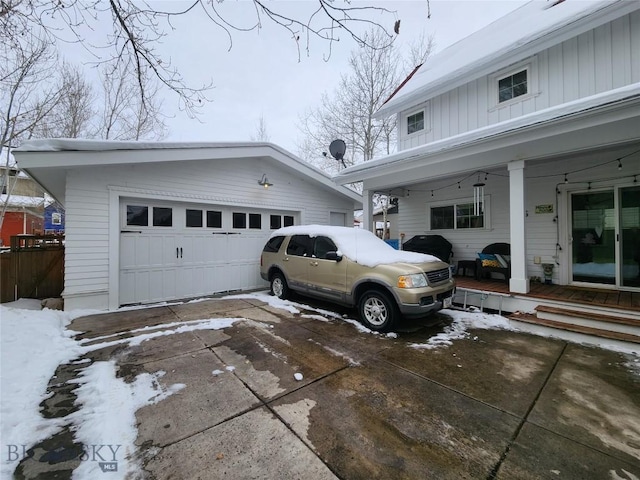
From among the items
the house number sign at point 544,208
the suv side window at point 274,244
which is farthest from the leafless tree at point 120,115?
the house number sign at point 544,208

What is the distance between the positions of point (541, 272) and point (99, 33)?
9.42 meters

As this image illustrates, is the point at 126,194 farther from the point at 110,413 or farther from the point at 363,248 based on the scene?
the point at 363,248

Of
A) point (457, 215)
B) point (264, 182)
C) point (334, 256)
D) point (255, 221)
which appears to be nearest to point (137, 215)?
point (255, 221)

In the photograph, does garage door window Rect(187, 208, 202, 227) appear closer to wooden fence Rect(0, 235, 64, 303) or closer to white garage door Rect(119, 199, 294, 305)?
white garage door Rect(119, 199, 294, 305)

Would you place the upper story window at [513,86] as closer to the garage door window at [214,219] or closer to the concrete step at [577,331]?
the concrete step at [577,331]

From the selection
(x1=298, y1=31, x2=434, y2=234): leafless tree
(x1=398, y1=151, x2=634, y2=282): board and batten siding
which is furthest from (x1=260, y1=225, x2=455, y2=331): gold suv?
(x1=298, y1=31, x2=434, y2=234): leafless tree

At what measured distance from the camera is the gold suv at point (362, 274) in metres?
4.37

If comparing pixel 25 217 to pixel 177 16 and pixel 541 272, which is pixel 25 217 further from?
pixel 541 272

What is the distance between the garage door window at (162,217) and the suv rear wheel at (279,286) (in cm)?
303

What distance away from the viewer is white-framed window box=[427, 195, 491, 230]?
24.8 feet

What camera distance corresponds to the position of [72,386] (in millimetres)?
2910

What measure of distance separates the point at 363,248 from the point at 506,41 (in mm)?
7514

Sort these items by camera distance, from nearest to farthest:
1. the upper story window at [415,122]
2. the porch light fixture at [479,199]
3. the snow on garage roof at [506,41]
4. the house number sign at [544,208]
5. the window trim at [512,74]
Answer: the snow on garage roof at [506,41]
the house number sign at [544,208]
the window trim at [512,74]
the porch light fixture at [479,199]
the upper story window at [415,122]

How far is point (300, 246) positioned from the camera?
6258 mm
